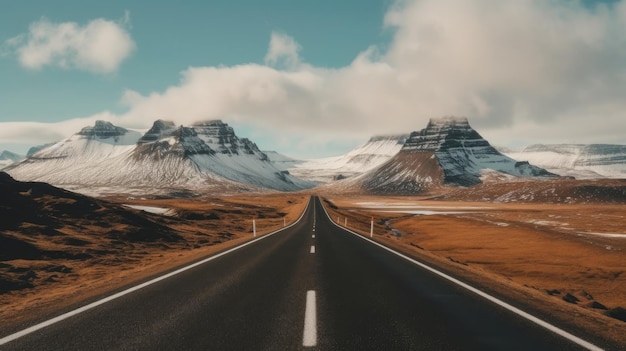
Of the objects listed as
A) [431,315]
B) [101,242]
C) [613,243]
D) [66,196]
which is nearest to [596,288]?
[431,315]

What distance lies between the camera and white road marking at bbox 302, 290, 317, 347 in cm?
636

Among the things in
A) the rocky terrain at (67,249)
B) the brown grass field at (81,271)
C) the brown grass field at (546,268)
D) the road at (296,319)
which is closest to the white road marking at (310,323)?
the road at (296,319)

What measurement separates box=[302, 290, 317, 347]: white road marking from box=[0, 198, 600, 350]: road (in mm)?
16

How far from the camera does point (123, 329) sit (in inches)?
282

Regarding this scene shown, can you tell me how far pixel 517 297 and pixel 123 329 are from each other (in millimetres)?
8976

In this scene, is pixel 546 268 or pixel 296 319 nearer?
pixel 296 319

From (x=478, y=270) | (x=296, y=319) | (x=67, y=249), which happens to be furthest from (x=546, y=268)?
(x=67, y=249)

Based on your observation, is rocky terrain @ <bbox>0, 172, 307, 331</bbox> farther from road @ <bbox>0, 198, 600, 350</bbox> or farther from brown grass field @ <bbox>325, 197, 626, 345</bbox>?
brown grass field @ <bbox>325, 197, 626, 345</bbox>

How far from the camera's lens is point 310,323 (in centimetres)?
728

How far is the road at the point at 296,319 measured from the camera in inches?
251

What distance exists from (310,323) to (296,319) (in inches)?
15.7

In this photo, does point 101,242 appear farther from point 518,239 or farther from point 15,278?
point 518,239

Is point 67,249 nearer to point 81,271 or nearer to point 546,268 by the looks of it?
point 81,271

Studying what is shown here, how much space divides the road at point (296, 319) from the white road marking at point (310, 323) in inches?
0.6
